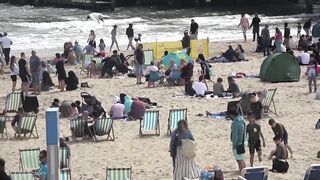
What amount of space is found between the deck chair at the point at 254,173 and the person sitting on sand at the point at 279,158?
193 centimetres

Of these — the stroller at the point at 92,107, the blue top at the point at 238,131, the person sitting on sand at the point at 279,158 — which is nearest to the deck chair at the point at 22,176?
the blue top at the point at 238,131

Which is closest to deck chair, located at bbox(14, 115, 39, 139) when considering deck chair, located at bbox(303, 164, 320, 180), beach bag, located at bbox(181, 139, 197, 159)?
beach bag, located at bbox(181, 139, 197, 159)

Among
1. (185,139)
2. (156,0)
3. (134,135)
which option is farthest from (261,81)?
(156,0)

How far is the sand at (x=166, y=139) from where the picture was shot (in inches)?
515

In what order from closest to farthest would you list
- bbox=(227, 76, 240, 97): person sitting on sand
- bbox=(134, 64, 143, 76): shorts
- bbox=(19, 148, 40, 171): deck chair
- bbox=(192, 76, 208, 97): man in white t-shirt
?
1. bbox=(19, 148, 40, 171): deck chair
2. bbox=(227, 76, 240, 97): person sitting on sand
3. bbox=(192, 76, 208, 97): man in white t-shirt
4. bbox=(134, 64, 143, 76): shorts

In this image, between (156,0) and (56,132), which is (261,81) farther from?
(156,0)

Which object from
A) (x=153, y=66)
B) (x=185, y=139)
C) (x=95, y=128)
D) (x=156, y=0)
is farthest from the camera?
(x=156, y=0)

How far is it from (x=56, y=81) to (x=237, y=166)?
1019 centimetres

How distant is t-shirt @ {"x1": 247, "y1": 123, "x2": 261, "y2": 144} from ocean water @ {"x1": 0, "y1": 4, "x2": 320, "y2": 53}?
20241mm

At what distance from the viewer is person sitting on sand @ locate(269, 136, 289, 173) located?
40.1ft

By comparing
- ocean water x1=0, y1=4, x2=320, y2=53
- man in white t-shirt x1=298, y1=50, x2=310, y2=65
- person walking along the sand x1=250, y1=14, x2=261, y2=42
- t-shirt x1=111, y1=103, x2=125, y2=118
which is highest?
person walking along the sand x1=250, y1=14, x2=261, y2=42

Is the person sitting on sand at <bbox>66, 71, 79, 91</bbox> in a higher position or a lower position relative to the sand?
higher

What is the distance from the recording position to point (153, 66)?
2088 cm

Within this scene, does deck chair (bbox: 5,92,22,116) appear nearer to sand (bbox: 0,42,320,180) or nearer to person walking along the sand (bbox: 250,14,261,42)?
sand (bbox: 0,42,320,180)
